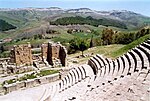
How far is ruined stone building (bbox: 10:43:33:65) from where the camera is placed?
35656 mm

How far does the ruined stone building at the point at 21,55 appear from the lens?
117ft

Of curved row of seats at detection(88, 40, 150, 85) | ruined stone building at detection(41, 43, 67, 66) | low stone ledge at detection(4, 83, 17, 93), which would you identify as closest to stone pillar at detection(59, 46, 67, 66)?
ruined stone building at detection(41, 43, 67, 66)

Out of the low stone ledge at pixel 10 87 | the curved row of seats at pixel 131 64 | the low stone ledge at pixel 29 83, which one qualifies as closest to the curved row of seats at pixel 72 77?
the low stone ledge at pixel 29 83

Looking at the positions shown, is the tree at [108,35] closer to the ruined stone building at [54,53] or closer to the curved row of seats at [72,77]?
the ruined stone building at [54,53]

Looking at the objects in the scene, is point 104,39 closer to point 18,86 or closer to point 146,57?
point 18,86

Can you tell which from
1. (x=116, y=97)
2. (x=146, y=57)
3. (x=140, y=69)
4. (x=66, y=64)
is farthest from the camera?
(x=66, y=64)

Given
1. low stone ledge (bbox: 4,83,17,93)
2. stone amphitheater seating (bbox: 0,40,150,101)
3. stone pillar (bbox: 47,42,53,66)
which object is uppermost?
stone amphitheater seating (bbox: 0,40,150,101)

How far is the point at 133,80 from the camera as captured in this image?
47.5 ft

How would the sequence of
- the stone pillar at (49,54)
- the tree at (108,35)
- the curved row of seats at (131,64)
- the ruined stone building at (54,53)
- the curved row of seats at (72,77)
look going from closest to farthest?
the curved row of seats at (131,64)
the curved row of seats at (72,77)
the ruined stone building at (54,53)
the stone pillar at (49,54)
the tree at (108,35)

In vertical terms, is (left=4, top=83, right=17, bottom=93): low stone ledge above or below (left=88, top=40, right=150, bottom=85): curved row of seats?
below

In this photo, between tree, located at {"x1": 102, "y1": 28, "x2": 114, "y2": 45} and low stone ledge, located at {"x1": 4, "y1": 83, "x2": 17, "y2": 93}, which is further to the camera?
tree, located at {"x1": 102, "y1": 28, "x2": 114, "y2": 45}

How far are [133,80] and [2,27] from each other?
188756mm

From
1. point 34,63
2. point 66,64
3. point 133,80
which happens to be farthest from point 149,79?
point 34,63

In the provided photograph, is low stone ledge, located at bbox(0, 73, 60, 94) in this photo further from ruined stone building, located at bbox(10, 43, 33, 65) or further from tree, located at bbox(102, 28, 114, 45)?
tree, located at bbox(102, 28, 114, 45)
